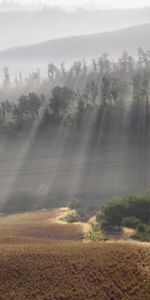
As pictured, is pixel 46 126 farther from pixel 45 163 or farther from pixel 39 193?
pixel 39 193

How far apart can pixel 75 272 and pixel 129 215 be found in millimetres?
24558

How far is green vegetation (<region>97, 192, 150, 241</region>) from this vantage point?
43469 mm

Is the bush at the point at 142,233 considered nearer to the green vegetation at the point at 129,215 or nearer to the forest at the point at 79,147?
the green vegetation at the point at 129,215

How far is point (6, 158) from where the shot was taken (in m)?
121

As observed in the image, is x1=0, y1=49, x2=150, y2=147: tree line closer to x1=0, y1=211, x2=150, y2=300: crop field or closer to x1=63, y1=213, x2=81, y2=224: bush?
x1=63, y1=213, x2=81, y2=224: bush

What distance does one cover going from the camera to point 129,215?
50.1 metres

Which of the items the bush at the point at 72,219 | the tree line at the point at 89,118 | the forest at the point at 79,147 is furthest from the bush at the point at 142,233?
the tree line at the point at 89,118

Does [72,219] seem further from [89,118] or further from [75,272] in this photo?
[89,118]

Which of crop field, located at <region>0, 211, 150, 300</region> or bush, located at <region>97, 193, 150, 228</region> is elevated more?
crop field, located at <region>0, 211, 150, 300</region>

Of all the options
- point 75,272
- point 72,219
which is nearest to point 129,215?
point 72,219

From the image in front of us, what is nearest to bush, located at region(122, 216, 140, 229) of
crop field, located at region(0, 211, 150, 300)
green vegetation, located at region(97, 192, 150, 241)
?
green vegetation, located at region(97, 192, 150, 241)

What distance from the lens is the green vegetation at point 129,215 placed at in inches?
1711

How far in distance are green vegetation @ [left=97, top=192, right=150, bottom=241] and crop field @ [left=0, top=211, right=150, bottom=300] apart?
1174 centimetres

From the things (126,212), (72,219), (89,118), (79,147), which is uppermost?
(89,118)
